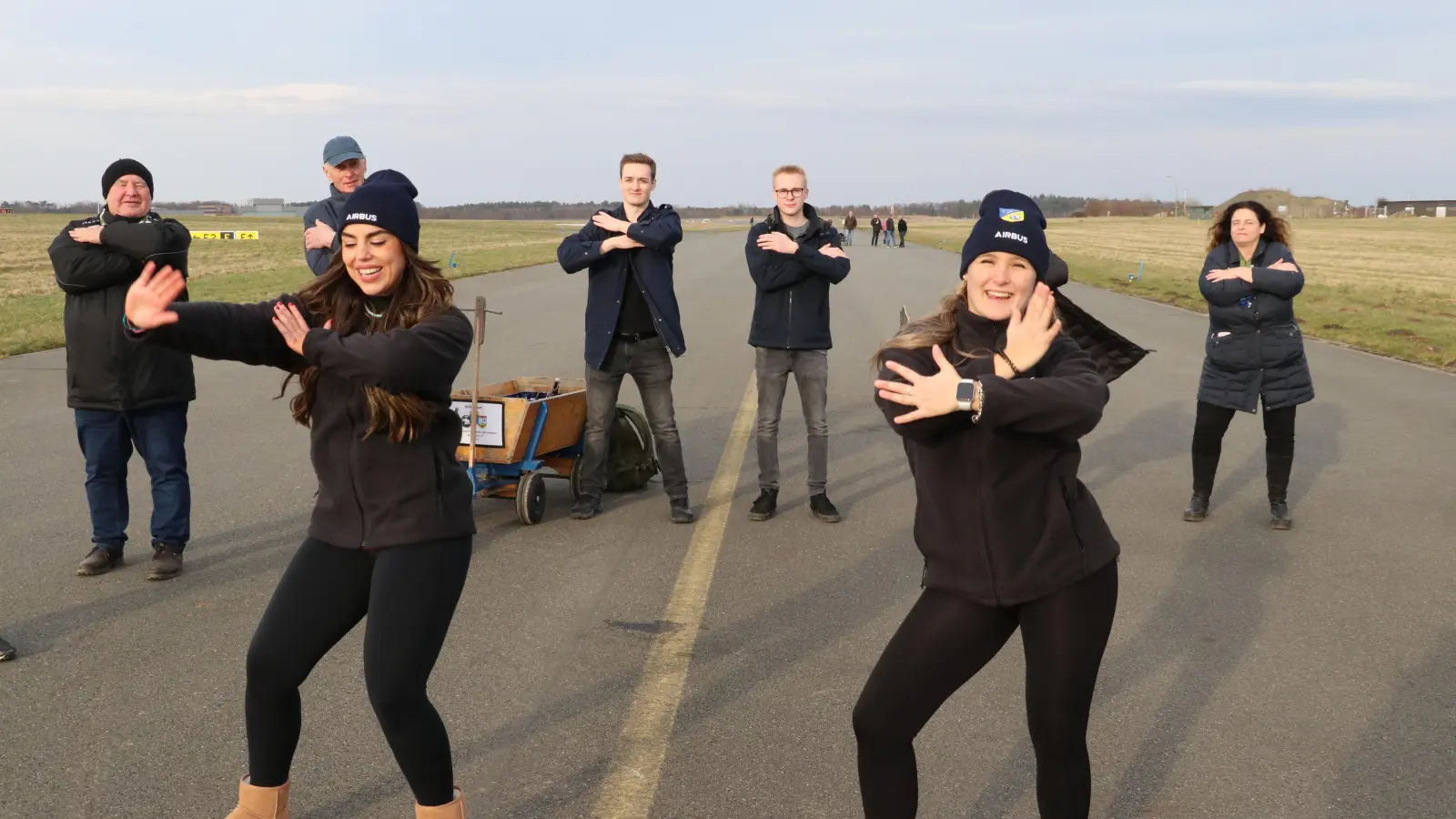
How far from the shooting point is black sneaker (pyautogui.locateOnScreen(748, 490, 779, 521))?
7.76 m

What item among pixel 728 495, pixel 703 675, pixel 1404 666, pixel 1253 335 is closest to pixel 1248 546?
pixel 1253 335

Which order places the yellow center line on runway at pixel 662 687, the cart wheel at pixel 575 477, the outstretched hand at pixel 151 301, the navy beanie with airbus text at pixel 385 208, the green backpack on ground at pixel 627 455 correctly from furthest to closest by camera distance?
the green backpack on ground at pixel 627 455, the cart wheel at pixel 575 477, the yellow center line on runway at pixel 662 687, the navy beanie with airbus text at pixel 385 208, the outstretched hand at pixel 151 301

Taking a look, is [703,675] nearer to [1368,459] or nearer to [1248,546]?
[1248,546]

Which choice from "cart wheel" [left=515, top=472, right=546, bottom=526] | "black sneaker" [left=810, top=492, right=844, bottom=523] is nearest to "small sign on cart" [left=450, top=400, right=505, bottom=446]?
"cart wheel" [left=515, top=472, right=546, bottom=526]

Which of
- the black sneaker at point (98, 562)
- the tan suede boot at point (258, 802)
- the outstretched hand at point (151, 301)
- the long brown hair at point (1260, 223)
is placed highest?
the long brown hair at point (1260, 223)

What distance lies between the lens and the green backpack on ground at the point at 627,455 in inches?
329

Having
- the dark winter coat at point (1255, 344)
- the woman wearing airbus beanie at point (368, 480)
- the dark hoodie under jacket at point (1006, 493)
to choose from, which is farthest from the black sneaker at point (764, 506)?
the dark hoodie under jacket at point (1006, 493)

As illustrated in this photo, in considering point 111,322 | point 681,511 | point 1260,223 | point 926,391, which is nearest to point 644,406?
point 681,511

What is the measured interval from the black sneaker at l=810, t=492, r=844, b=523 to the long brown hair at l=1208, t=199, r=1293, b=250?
9.24 ft

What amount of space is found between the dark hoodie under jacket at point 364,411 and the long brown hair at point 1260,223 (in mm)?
5727

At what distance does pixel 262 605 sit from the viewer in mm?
5996

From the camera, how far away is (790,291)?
7707mm

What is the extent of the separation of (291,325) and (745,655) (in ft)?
8.57

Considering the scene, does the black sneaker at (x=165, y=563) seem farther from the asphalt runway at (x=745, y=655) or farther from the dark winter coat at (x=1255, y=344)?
the dark winter coat at (x=1255, y=344)
